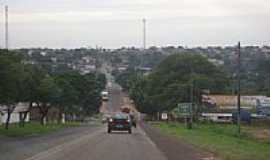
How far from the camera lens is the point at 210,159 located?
2641 cm

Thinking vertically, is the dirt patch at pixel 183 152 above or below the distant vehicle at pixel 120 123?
below

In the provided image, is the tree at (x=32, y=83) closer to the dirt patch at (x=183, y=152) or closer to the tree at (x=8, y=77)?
the tree at (x=8, y=77)

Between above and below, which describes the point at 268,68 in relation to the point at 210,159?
above

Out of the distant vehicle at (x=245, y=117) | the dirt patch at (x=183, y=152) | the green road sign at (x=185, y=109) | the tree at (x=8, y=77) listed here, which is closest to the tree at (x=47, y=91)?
the green road sign at (x=185, y=109)

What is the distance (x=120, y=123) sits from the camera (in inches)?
2393

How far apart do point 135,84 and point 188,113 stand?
244ft

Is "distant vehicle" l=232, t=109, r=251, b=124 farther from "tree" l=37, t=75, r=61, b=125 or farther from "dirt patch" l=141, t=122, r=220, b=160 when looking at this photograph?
"dirt patch" l=141, t=122, r=220, b=160

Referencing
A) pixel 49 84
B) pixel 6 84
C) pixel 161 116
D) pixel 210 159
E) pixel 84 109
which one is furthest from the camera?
pixel 161 116

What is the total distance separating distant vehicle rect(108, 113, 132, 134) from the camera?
2359 inches

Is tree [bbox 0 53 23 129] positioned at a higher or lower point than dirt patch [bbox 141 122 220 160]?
higher

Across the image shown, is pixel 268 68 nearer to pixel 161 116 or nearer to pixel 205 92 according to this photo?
pixel 205 92

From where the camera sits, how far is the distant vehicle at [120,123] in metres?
59.9

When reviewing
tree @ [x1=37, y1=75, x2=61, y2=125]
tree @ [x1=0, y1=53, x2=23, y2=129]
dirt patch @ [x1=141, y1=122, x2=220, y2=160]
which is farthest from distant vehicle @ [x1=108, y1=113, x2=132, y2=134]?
dirt patch @ [x1=141, y1=122, x2=220, y2=160]

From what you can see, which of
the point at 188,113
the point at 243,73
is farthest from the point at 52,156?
the point at 243,73
